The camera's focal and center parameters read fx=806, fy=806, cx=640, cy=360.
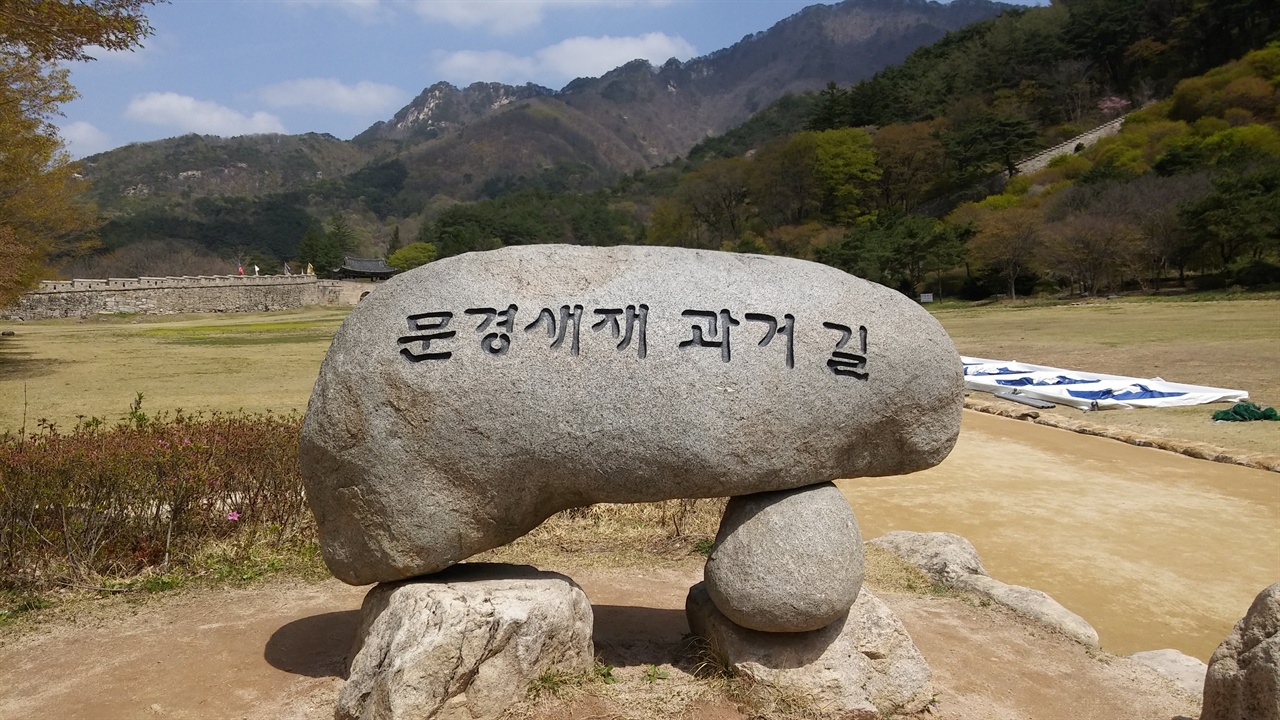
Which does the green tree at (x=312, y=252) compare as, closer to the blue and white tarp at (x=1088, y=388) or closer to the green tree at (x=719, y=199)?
the green tree at (x=719, y=199)

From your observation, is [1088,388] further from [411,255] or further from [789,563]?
[411,255]

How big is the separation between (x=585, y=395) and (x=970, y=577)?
15.6 ft

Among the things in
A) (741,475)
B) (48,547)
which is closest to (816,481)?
(741,475)

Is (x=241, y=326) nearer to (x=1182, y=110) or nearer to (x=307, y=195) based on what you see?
(x=1182, y=110)

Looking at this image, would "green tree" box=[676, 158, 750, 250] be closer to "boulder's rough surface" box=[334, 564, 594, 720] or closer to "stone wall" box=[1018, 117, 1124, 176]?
"stone wall" box=[1018, 117, 1124, 176]

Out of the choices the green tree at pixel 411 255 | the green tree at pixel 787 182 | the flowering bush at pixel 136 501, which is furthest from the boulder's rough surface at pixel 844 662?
the green tree at pixel 411 255

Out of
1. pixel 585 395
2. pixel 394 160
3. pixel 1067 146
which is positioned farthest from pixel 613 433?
pixel 394 160

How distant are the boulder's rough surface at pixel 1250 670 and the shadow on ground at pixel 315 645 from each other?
15.5 ft

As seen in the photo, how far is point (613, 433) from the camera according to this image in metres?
4.09

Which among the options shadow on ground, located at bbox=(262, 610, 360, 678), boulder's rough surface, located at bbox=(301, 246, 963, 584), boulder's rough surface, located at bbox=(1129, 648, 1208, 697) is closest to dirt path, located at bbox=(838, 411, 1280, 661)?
boulder's rough surface, located at bbox=(1129, 648, 1208, 697)

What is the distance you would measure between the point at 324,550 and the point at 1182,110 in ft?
221

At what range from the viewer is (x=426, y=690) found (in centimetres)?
394

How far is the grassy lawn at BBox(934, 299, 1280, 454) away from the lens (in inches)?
552

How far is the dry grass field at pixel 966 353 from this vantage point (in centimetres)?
1432
